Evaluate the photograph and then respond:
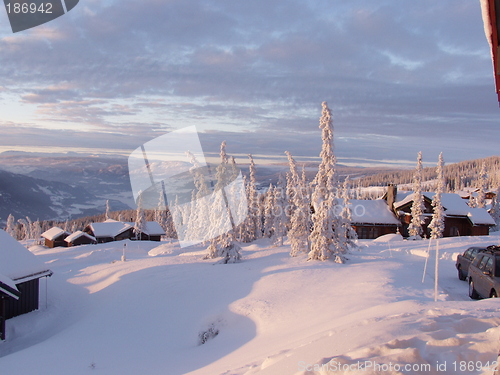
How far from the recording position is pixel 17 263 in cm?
1859

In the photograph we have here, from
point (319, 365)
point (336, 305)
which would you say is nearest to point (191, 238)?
point (336, 305)

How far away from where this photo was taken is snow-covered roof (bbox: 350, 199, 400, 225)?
46.6 m

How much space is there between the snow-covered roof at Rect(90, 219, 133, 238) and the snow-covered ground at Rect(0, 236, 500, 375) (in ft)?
144

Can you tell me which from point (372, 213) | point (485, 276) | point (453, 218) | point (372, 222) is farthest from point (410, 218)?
point (485, 276)

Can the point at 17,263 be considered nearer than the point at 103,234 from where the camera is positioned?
Yes

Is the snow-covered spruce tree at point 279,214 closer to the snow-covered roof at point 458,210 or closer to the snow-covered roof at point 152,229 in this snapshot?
the snow-covered roof at point 458,210

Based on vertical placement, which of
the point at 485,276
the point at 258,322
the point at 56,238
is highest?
the point at 485,276

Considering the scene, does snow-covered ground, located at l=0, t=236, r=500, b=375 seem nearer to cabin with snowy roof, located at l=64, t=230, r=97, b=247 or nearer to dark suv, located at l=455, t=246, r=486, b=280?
dark suv, located at l=455, t=246, r=486, b=280

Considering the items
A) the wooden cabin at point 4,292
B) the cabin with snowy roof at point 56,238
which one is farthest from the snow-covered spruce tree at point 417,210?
the cabin with snowy roof at point 56,238

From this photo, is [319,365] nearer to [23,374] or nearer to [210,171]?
[23,374]

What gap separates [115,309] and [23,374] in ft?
22.8

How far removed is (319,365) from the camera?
5.36 m

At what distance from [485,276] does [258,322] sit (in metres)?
8.36

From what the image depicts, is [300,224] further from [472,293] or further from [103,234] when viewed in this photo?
[103,234]
